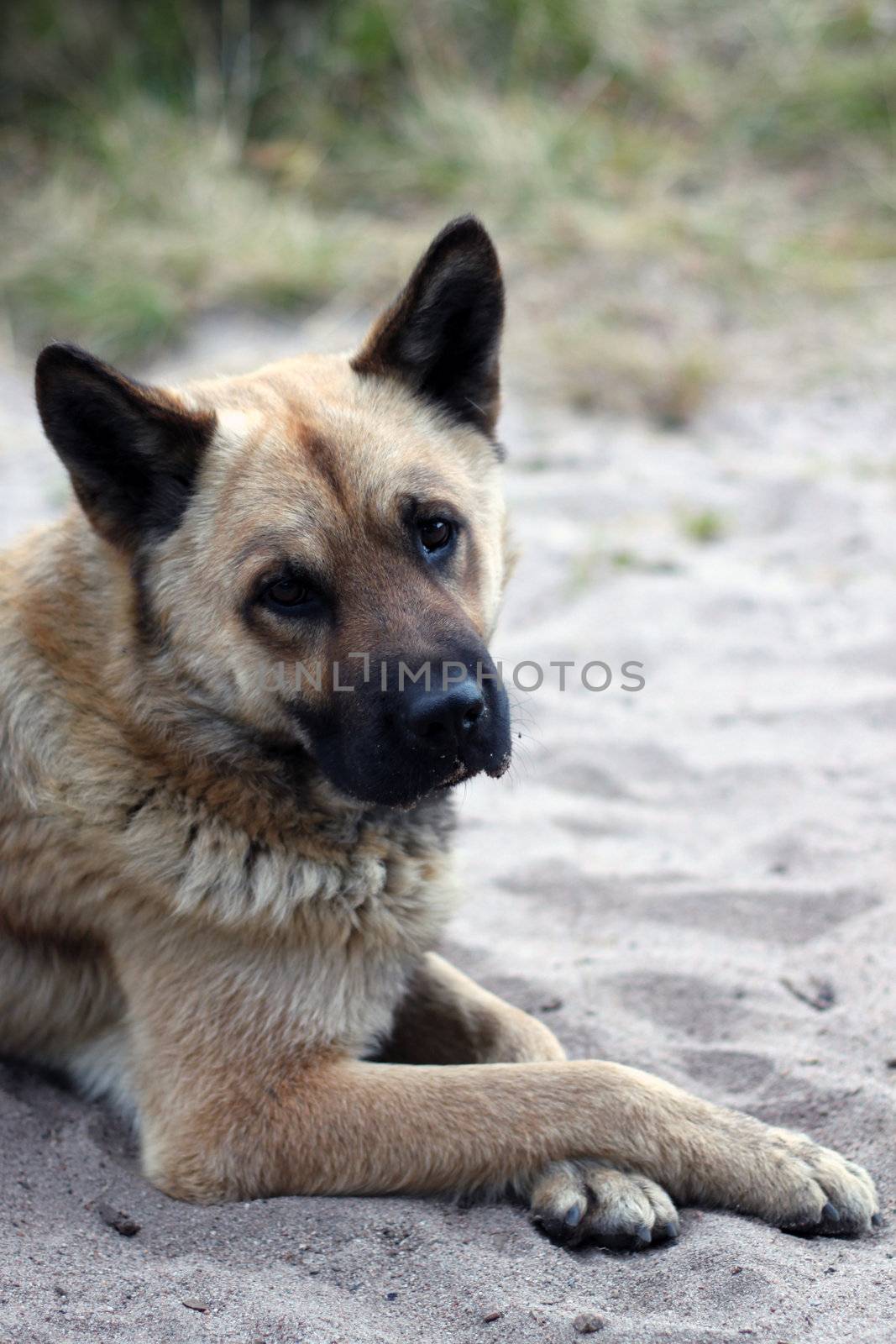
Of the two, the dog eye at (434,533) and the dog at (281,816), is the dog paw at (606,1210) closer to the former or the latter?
the dog at (281,816)

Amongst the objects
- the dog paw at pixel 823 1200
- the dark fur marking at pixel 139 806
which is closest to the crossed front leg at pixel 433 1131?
the dog paw at pixel 823 1200

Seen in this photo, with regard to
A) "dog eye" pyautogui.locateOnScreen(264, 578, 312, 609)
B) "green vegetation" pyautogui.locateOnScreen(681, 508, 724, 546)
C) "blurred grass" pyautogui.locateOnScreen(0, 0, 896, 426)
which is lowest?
"dog eye" pyautogui.locateOnScreen(264, 578, 312, 609)

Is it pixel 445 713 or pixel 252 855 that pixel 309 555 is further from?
pixel 252 855

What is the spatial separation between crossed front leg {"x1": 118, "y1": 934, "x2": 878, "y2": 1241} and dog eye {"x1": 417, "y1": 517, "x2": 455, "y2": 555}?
98 centimetres

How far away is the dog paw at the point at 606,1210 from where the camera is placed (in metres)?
2.44

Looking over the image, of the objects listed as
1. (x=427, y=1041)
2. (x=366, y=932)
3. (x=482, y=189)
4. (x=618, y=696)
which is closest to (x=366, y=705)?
(x=366, y=932)

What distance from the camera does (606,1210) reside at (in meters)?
2.46

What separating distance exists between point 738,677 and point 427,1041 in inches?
90.9

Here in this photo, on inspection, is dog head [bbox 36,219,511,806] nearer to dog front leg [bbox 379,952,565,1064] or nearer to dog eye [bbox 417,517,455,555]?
dog eye [bbox 417,517,455,555]

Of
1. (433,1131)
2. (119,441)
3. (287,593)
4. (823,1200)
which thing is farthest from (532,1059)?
(119,441)

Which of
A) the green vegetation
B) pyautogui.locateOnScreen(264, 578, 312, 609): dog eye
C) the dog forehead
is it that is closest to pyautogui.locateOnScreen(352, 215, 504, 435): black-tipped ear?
the dog forehead

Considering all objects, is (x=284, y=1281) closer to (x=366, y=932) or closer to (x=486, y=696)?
(x=366, y=932)

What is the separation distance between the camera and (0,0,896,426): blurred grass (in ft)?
25.6

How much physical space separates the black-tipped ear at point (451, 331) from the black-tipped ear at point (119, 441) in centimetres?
53
